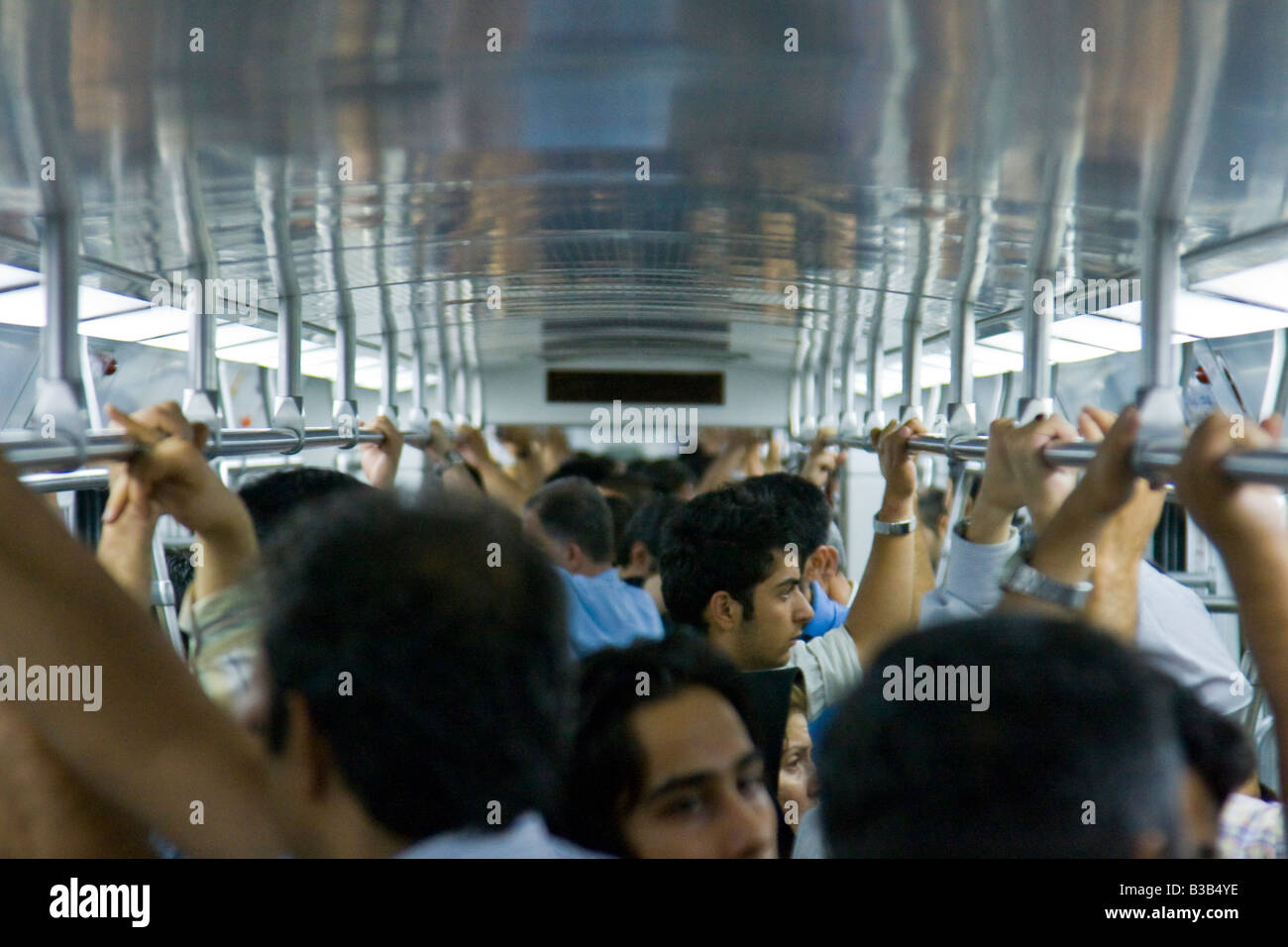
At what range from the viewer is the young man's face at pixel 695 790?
1.41 m

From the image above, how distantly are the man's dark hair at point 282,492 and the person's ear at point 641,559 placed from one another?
2440mm

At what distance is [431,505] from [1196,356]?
12.1 feet

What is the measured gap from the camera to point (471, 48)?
4.20ft

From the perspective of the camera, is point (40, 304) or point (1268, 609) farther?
point (40, 304)

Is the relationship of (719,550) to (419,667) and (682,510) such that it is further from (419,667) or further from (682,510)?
(419,667)

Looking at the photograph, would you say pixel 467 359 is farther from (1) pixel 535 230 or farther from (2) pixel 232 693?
(2) pixel 232 693

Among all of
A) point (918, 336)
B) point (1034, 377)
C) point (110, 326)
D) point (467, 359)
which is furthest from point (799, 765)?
point (467, 359)

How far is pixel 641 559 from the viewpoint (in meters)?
4.63

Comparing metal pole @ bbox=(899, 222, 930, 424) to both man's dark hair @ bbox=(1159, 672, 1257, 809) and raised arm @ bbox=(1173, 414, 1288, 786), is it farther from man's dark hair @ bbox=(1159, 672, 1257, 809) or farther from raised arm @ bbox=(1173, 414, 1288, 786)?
man's dark hair @ bbox=(1159, 672, 1257, 809)

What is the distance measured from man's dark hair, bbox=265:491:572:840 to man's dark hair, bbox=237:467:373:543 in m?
1.24

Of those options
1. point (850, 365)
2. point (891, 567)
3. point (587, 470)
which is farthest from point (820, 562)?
point (587, 470)

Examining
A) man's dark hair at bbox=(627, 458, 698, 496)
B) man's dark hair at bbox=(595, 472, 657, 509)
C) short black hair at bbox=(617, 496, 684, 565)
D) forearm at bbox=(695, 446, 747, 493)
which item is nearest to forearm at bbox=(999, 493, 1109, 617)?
short black hair at bbox=(617, 496, 684, 565)

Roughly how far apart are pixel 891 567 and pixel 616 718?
1.36 meters

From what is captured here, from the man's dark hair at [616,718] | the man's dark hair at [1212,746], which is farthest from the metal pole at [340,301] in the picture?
the man's dark hair at [1212,746]
